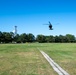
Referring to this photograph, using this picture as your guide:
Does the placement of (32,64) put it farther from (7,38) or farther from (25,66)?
(7,38)

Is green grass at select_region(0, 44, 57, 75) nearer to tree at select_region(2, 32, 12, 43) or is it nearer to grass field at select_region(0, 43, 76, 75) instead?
grass field at select_region(0, 43, 76, 75)

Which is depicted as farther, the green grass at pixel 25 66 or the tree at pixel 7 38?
the tree at pixel 7 38

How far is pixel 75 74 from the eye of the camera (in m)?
10.9

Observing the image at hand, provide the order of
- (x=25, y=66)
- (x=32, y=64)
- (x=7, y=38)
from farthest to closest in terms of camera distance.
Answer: (x=7, y=38) < (x=32, y=64) < (x=25, y=66)

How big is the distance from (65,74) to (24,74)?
1.76m

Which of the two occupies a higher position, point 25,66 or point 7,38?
point 7,38

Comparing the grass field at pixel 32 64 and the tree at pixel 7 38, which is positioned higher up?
the tree at pixel 7 38

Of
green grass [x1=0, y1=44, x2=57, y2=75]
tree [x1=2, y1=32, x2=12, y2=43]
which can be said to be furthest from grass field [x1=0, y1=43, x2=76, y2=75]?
tree [x1=2, y1=32, x2=12, y2=43]

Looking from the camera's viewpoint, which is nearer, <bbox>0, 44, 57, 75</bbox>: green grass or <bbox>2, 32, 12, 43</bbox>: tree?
<bbox>0, 44, 57, 75</bbox>: green grass

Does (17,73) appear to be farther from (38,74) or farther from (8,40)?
(8,40)

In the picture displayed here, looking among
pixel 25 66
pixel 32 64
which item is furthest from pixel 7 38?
pixel 25 66

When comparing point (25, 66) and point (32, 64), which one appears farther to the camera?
point (32, 64)

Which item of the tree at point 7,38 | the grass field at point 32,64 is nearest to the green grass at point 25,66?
the grass field at point 32,64

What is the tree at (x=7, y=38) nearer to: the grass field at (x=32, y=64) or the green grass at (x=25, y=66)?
the grass field at (x=32, y=64)
